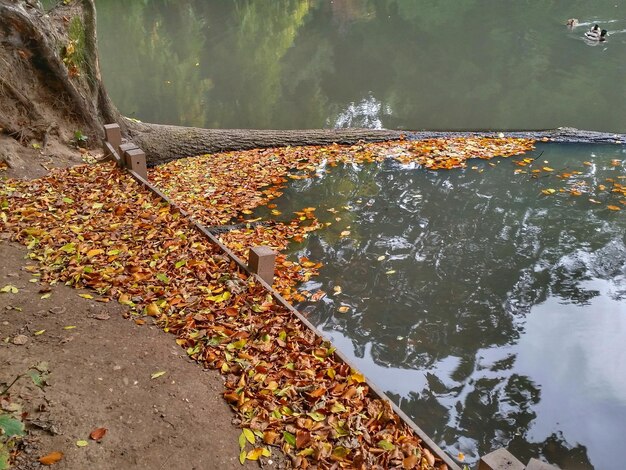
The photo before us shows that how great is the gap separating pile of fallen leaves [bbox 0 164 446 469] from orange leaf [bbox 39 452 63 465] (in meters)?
0.94

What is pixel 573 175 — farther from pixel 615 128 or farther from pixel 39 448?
pixel 39 448

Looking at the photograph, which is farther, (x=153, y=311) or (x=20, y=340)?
(x=153, y=311)

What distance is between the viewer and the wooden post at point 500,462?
7.76ft

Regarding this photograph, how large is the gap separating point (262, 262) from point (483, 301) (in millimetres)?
2358

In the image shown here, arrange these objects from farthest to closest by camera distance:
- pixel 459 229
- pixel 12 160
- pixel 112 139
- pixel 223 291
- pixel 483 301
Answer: pixel 112 139 < pixel 459 229 < pixel 12 160 < pixel 483 301 < pixel 223 291

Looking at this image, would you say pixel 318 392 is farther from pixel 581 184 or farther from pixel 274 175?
pixel 581 184

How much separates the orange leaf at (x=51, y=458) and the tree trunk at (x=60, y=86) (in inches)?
208

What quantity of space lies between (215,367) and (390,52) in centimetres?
1594

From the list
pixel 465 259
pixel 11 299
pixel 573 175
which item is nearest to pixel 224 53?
pixel 573 175

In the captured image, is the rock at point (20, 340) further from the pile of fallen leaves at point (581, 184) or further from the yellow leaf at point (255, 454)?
the pile of fallen leaves at point (581, 184)

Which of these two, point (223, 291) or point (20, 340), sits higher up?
point (20, 340)

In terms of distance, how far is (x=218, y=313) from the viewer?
12.1 ft

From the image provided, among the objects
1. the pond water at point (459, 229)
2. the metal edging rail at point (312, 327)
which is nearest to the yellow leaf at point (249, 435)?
the metal edging rail at point (312, 327)

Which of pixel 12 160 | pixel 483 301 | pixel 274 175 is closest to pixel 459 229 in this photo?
pixel 483 301
